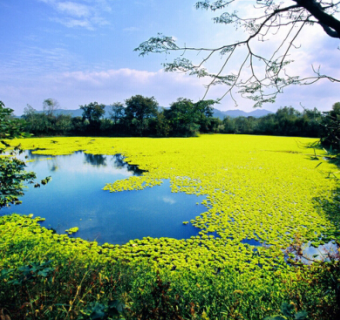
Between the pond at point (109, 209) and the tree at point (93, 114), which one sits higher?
the tree at point (93, 114)

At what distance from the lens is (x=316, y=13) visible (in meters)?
1.09

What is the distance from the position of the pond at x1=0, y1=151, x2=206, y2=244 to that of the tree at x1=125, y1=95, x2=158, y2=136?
19.3 m

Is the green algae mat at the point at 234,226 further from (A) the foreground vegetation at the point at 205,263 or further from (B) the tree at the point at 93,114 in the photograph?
(B) the tree at the point at 93,114

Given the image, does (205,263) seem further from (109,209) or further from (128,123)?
(128,123)

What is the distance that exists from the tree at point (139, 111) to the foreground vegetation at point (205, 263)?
1964cm

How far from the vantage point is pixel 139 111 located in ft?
84.1

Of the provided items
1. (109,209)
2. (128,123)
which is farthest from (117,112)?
(109,209)

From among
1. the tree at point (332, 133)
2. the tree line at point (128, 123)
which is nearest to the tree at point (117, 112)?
the tree line at point (128, 123)

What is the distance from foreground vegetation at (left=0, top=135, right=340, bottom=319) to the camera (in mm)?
955

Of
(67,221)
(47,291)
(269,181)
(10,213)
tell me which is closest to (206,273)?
(47,291)

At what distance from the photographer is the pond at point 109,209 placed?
338cm

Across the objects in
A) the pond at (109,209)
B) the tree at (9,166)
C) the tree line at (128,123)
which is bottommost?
the pond at (109,209)

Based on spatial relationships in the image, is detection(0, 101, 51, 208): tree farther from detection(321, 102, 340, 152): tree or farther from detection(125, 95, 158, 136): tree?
detection(125, 95, 158, 136): tree

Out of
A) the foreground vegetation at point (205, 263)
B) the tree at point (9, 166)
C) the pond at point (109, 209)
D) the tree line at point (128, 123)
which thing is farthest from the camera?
the tree line at point (128, 123)
